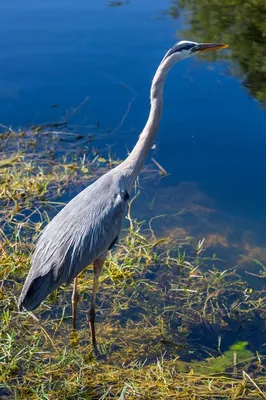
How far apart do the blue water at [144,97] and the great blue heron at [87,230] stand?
54.6 inches

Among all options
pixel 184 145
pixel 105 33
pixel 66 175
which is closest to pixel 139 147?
pixel 66 175

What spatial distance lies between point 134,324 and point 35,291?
912 mm

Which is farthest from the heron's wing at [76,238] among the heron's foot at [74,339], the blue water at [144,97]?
the blue water at [144,97]

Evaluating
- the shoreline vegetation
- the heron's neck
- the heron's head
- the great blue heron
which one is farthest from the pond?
the heron's head

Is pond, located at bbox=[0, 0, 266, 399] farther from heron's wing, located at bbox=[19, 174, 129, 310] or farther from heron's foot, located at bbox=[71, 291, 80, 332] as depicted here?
heron's wing, located at bbox=[19, 174, 129, 310]

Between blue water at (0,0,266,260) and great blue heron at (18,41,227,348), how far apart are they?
1386 mm

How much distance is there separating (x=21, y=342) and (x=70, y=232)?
770 millimetres

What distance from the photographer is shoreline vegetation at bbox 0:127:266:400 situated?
3.56 meters

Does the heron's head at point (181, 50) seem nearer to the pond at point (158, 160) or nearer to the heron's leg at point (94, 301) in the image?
the heron's leg at point (94, 301)

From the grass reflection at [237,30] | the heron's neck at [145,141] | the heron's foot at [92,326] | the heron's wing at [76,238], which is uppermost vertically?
the heron's neck at [145,141]

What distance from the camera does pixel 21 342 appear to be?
12.5 feet

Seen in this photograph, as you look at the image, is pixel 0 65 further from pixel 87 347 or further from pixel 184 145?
pixel 87 347

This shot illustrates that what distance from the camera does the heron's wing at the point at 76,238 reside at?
3.61 metres

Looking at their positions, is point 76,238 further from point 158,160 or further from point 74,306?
point 158,160
